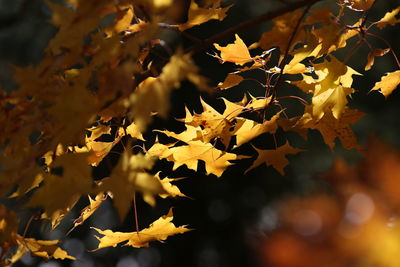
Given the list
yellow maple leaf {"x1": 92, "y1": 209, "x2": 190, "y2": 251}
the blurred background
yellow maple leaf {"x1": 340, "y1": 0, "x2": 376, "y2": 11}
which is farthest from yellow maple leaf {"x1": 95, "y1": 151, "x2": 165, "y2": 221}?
the blurred background

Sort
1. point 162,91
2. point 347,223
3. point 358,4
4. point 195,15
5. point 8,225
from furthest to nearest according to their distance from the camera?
point 358,4 < point 195,15 < point 8,225 < point 162,91 < point 347,223

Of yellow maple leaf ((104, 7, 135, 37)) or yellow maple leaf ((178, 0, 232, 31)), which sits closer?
yellow maple leaf ((104, 7, 135, 37))

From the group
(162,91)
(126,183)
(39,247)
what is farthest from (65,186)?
(39,247)

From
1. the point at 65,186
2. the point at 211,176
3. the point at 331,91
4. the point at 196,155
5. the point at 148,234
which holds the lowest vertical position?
the point at 211,176

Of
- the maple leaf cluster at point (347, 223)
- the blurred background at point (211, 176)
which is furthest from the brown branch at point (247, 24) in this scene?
the blurred background at point (211, 176)

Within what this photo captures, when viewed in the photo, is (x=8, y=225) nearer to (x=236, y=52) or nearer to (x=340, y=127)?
(x=236, y=52)

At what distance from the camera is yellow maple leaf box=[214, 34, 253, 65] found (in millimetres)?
1068

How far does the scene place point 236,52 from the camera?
3.55ft

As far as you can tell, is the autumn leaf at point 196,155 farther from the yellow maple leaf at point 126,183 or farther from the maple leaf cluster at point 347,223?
the maple leaf cluster at point 347,223

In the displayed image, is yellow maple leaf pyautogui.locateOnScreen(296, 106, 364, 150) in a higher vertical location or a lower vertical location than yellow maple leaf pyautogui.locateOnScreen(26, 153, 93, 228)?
lower

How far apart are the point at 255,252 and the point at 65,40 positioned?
1.41 feet

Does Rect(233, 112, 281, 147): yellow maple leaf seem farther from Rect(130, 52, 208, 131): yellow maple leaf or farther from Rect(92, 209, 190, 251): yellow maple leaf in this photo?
Rect(130, 52, 208, 131): yellow maple leaf

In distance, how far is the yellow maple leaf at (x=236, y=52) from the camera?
1.07m

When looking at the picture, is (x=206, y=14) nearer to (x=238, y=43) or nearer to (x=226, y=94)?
(x=238, y=43)
